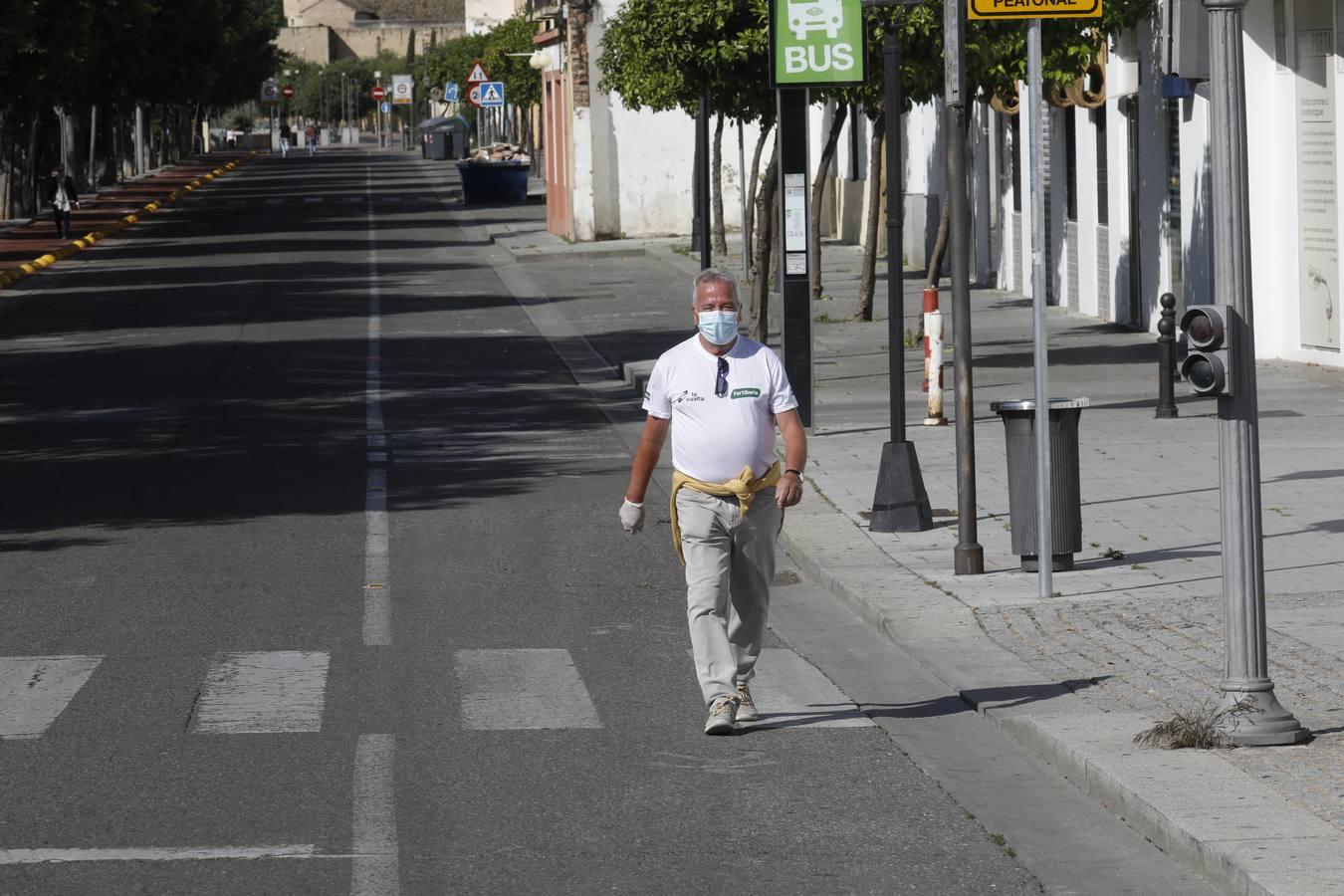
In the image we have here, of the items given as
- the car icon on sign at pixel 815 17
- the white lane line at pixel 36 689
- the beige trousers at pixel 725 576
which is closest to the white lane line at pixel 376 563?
the white lane line at pixel 36 689

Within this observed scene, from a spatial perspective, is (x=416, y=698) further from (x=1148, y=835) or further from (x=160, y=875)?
(x=1148, y=835)

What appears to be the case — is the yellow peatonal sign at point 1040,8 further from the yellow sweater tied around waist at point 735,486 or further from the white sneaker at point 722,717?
the white sneaker at point 722,717

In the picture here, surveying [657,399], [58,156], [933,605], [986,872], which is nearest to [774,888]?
[986,872]

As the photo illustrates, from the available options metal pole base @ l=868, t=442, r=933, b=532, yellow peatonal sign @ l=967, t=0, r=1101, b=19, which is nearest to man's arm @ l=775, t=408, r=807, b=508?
yellow peatonal sign @ l=967, t=0, r=1101, b=19

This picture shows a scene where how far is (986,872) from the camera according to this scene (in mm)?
6266

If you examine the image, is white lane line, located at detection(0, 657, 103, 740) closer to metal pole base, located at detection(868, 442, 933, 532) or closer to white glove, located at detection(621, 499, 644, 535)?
white glove, located at detection(621, 499, 644, 535)

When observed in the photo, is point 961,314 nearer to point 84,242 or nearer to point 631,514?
point 631,514

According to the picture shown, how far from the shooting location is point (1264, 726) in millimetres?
7215

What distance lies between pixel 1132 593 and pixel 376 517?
521 cm

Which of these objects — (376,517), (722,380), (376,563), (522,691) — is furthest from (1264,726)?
(376,517)

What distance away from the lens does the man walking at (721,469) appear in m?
8.08

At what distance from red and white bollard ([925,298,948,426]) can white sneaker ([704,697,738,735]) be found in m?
9.06

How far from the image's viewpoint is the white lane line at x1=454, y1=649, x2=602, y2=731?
27.1ft

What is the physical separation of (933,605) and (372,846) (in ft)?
14.1
